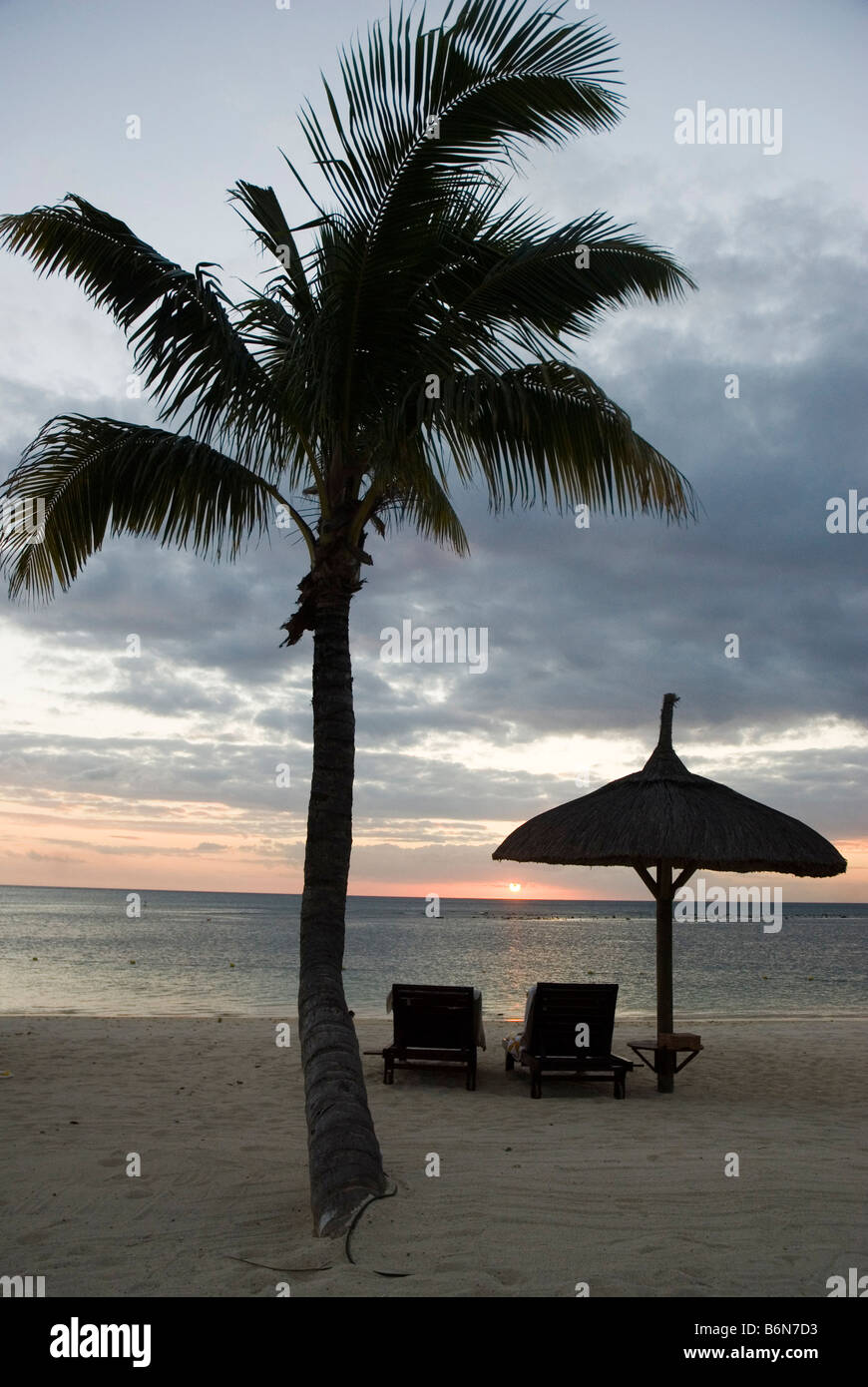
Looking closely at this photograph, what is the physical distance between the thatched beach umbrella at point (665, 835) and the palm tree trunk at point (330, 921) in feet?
12.2

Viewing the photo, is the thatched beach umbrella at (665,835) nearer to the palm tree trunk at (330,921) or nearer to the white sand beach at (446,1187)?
the white sand beach at (446,1187)

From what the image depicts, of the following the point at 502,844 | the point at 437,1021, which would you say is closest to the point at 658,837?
the point at 502,844

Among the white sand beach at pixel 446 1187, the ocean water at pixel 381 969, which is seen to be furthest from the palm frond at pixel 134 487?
the ocean water at pixel 381 969

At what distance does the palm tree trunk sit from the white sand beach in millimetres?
431

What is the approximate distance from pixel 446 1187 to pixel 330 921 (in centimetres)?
156

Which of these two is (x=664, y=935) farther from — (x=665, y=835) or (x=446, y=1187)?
(x=446, y=1187)

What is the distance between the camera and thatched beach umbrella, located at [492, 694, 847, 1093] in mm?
9047

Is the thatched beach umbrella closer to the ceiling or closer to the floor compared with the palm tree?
closer to the floor

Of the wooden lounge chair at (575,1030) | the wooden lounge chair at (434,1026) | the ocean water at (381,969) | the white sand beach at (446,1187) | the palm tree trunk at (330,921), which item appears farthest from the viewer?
the ocean water at (381,969)

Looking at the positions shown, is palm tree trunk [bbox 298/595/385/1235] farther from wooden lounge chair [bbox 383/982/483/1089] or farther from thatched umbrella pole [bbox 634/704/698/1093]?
thatched umbrella pole [bbox 634/704/698/1093]

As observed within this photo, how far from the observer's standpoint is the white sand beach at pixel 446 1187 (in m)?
4.07

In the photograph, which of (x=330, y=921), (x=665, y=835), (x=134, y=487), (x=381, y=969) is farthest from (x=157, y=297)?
(x=381, y=969)

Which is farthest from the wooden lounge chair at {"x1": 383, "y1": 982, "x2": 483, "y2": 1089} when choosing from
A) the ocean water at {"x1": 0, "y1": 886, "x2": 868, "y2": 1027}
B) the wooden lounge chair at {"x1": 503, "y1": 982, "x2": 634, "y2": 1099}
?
the ocean water at {"x1": 0, "y1": 886, "x2": 868, "y2": 1027}

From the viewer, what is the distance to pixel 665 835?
9.05m
